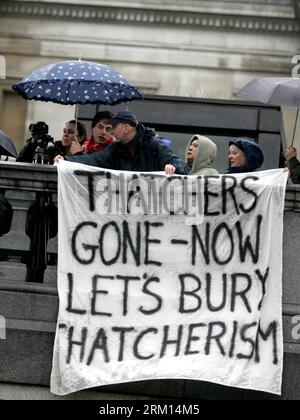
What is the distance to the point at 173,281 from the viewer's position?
34.9 feet

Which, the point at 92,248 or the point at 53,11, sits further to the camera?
the point at 53,11

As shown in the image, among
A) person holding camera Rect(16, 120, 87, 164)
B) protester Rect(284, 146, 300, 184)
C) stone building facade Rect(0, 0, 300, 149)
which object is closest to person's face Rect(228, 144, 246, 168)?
protester Rect(284, 146, 300, 184)

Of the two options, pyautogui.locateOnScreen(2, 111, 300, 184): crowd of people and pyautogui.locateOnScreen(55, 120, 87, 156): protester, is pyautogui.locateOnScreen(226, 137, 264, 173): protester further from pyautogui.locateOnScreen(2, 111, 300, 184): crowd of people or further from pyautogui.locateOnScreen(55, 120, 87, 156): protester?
pyautogui.locateOnScreen(55, 120, 87, 156): protester

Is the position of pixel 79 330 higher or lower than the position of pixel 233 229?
lower

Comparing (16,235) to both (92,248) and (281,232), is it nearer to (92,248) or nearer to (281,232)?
(92,248)

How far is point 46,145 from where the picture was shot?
12594mm

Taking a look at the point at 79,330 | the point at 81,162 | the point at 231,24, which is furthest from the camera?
the point at 231,24

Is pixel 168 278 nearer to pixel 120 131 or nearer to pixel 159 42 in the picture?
pixel 120 131

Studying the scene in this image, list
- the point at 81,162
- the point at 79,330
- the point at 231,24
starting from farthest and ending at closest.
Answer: the point at 231,24, the point at 81,162, the point at 79,330

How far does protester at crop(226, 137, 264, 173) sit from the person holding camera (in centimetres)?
152

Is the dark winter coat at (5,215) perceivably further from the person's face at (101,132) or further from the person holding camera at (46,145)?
the person's face at (101,132)

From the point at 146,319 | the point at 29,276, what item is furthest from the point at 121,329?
the point at 29,276

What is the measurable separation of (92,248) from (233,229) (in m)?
1.17

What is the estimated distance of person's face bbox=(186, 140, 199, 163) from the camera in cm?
1149
